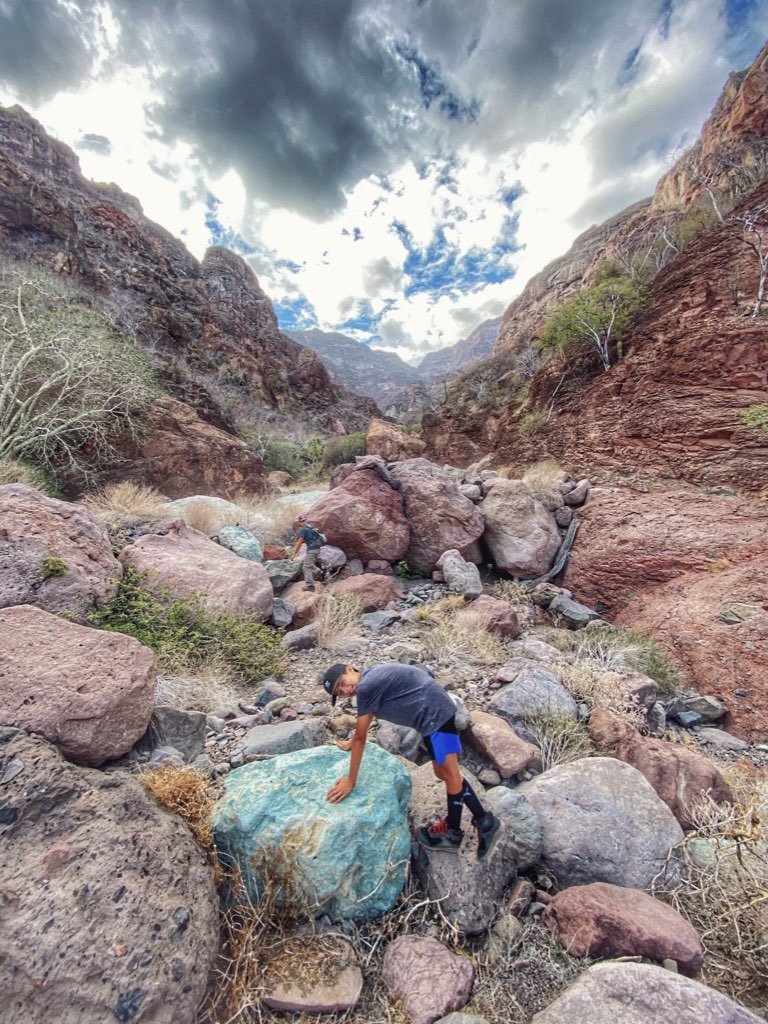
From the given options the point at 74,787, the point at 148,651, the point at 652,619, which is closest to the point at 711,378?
the point at 652,619

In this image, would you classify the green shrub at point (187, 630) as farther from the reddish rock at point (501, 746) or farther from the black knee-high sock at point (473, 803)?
the black knee-high sock at point (473, 803)

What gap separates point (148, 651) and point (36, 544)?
1.62 m

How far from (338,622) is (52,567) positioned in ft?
9.05

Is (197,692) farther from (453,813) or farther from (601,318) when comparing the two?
(601,318)

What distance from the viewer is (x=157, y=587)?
13.6 ft

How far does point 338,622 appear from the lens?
4.70 metres

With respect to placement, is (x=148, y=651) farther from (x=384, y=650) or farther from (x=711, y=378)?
(x=711, y=378)

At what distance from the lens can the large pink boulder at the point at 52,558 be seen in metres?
3.06

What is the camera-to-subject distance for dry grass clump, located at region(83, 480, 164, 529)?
20.4 ft

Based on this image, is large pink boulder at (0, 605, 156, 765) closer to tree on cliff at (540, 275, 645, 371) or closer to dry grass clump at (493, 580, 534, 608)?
dry grass clump at (493, 580, 534, 608)

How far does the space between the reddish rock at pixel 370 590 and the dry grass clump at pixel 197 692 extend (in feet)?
7.28

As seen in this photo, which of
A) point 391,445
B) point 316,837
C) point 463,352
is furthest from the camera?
point 463,352

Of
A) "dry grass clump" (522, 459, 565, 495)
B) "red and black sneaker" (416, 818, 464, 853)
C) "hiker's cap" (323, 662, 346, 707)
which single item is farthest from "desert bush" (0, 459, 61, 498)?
"dry grass clump" (522, 459, 565, 495)

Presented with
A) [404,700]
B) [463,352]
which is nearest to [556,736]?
[404,700]
